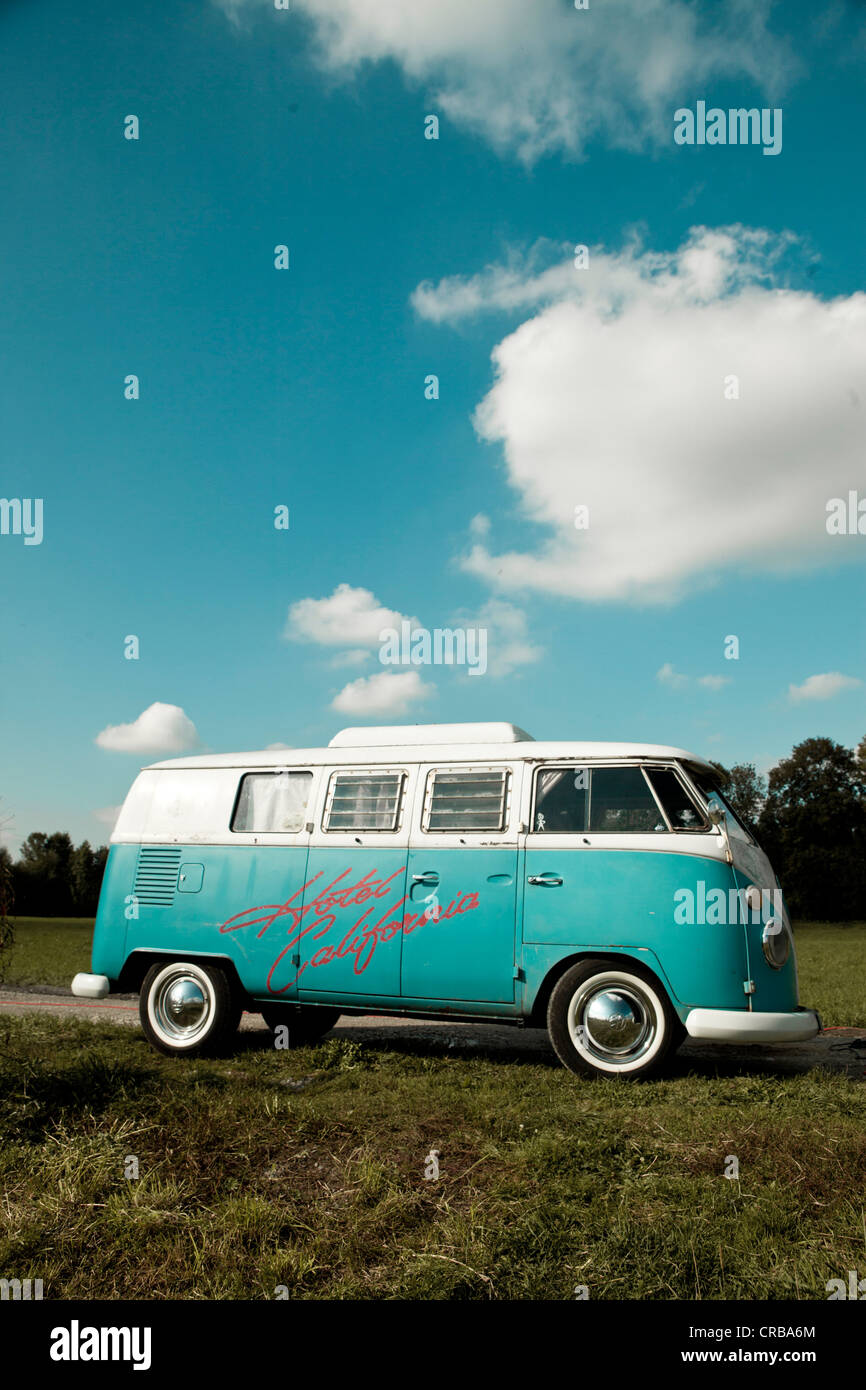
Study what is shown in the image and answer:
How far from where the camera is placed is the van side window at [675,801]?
6484mm

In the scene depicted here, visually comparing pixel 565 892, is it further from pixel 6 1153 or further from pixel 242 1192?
pixel 6 1153

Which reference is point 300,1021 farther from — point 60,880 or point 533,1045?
point 60,880

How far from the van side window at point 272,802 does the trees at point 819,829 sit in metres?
50.4

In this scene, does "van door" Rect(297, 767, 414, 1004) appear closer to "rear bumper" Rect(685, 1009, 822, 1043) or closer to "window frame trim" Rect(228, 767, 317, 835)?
"window frame trim" Rect(228, 767, 317, 835)

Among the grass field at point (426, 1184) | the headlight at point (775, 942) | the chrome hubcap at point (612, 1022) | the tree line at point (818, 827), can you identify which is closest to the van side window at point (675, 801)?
the headlight at point (775, 942)

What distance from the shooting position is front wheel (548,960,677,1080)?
6227mm

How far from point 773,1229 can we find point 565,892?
303 cm

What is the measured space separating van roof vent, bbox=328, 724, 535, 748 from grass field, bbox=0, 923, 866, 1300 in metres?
2.64

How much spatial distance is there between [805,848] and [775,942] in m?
56.0

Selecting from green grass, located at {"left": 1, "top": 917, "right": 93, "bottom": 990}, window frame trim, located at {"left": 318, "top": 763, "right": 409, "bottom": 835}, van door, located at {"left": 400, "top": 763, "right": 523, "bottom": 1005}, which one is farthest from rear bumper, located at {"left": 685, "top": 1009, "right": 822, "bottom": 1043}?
green grass, located at {"left": 1, "top": 917, "right": 93, "bottom": 990}

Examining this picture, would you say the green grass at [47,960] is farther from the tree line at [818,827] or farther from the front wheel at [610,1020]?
the tree line at [818,827]

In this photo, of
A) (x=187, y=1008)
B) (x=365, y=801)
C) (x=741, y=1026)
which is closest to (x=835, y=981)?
(x=741, y=1026)

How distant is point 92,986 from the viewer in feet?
26.1

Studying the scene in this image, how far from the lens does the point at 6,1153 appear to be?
4492 millimetres
